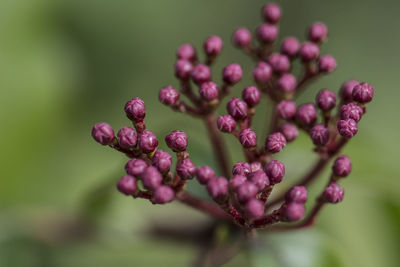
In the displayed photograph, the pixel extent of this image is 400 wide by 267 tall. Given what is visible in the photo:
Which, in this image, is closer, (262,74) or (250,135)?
(250,135)

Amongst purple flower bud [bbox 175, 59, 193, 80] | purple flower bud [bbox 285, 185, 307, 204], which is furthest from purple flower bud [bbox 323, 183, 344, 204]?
purple flower bud [bbox 175, 59, 193, 80]

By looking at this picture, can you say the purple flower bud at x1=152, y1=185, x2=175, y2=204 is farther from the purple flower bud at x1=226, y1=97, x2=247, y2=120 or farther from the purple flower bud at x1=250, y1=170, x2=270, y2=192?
the purple flower bud at x1=226, y1=97, x2=247, y2=120

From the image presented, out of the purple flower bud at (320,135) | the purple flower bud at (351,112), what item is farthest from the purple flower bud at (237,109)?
the purple flower bud at (351,112)

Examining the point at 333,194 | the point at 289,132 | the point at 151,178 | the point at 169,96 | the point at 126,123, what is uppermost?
the point at 169,96

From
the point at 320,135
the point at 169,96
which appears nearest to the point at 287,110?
the point at 320,135

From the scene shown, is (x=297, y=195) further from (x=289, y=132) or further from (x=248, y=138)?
(x=289, y=132)

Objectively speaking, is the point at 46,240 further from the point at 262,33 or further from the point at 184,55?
the point at 262,33
